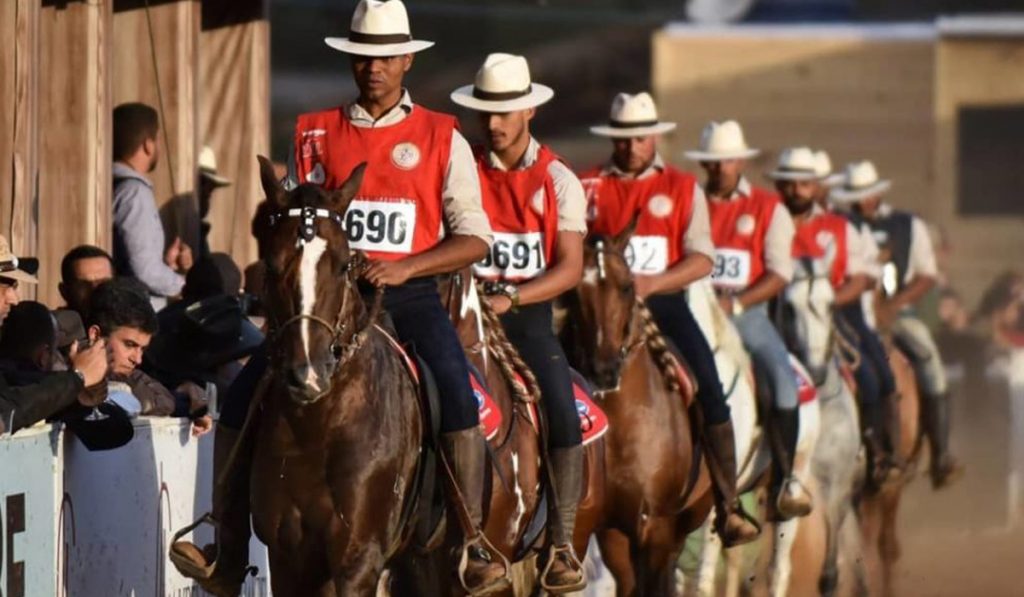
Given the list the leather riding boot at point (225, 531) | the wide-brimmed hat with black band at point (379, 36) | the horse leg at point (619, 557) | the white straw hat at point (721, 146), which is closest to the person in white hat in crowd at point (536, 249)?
the wide-brimmed hat with black band at point (379, 36)

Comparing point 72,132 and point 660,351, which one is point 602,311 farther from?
point 72,132

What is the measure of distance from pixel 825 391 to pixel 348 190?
9.92 metres

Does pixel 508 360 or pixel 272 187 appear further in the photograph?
pixel 508 360

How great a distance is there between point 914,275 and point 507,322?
1193 centimetres

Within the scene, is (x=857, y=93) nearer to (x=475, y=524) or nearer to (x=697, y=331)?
(x=697, y=331)

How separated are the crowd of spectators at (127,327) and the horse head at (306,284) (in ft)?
2.93

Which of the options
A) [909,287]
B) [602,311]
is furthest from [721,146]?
[909,287]

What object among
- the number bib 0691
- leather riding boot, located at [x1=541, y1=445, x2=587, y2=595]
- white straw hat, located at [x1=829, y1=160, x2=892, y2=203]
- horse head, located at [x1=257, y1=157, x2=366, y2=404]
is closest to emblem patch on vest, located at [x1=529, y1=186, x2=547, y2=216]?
the number bib 0691

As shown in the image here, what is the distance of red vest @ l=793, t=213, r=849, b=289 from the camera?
2161 cm

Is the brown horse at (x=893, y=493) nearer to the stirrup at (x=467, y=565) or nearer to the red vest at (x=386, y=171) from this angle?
the stirrup at (x=467, y=565)

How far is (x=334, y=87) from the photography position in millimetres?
33500

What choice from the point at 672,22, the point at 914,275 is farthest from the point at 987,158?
the point at 914,275

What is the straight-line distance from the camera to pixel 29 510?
9977 mm

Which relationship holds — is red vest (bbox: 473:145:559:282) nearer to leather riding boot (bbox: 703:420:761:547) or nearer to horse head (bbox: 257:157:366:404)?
leather riding boot (bbox: 703:420:761:547)
